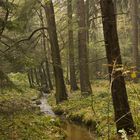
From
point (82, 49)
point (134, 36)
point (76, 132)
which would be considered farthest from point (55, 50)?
point (76, 132)

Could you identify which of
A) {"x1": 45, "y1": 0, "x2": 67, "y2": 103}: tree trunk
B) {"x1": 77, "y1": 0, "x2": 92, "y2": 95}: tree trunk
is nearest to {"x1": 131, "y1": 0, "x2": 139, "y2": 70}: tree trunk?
{"x1": 77, "y1": 0, "x2": 92, "y2": 95}: tree trunk

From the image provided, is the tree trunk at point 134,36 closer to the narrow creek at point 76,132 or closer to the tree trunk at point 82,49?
the tree trunk at point 82,49

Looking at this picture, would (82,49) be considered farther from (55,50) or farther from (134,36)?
(134,36)

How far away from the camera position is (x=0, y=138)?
25.8 feet

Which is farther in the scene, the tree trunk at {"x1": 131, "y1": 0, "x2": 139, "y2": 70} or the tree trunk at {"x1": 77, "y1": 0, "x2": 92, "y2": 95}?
the tree trunk at {"x1": 131, "y1": 0, "x2": 139, "y2": 70}

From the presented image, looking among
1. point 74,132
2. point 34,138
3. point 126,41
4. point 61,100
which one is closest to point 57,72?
point 61,100

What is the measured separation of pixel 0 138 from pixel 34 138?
1.11 metres

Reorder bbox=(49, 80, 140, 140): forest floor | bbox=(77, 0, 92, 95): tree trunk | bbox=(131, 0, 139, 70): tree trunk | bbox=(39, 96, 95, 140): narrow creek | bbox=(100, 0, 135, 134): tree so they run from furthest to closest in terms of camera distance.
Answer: bbox=(131, 0, 139, 70): tree trunk < bbox=(77, 0, 92, 95): tree trunk < bbox=(39, 96, 95, 140): narrow creek < bbox=(49, 80, 140, 140): forest floor < bbox=(100, 0, 135, 134): tree

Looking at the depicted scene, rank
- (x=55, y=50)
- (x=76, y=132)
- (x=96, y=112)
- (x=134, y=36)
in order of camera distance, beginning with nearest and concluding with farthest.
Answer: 1. (x=76, y=132)
2. (x=96, y=112)
3. (x=55, y=50)
4. (x=134, y=36)

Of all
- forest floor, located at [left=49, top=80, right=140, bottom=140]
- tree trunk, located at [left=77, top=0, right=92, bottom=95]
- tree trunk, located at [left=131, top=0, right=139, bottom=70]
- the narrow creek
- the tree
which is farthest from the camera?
tree trunk, located at [left=131, top=0, right=139, bottom=70]

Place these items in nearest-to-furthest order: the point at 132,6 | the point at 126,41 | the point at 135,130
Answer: the point at 135,130 → the point at 132,6 → the point at 126,41

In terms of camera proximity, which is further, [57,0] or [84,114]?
[57,0]

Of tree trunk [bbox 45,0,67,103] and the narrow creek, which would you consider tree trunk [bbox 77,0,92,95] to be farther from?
the narrow creek

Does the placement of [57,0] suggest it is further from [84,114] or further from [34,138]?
[34,138]
